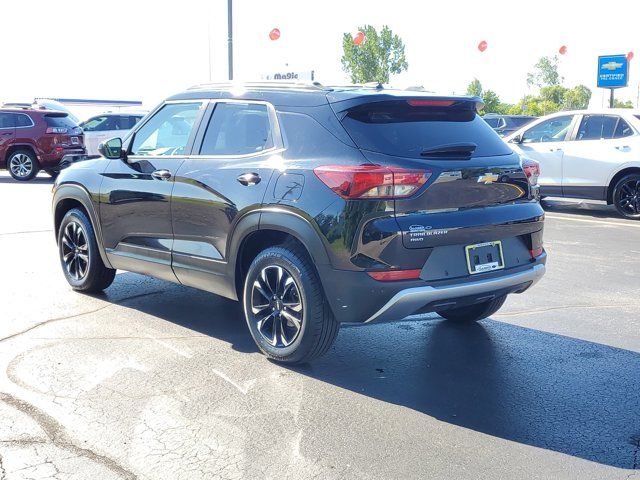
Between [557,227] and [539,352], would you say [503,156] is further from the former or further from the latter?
[557,227]

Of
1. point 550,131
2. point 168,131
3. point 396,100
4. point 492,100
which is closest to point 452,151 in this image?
point 396,100

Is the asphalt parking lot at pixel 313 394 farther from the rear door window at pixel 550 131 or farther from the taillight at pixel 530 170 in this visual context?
the rear door window at pixel 550 131

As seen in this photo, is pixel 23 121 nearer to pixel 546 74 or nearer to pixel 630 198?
pixel 630 198

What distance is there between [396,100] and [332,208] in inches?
33.7

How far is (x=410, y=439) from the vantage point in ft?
12.3

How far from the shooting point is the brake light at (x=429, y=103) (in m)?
4.60

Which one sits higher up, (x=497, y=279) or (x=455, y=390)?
(x=497, y=279)

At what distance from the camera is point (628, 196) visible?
11.7 metres

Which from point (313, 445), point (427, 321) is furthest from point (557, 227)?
point (313, 445)

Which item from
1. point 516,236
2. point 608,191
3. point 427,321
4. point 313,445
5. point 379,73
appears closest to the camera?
point 313,445

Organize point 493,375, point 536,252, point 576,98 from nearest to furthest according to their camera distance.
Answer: point 493,375 < point 536,252 < point 576,98

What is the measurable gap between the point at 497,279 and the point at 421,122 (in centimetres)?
111

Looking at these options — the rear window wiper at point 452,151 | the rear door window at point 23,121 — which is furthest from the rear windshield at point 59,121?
the rear window wiper at point 452,151

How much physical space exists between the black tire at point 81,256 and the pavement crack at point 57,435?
2290 millimetres
